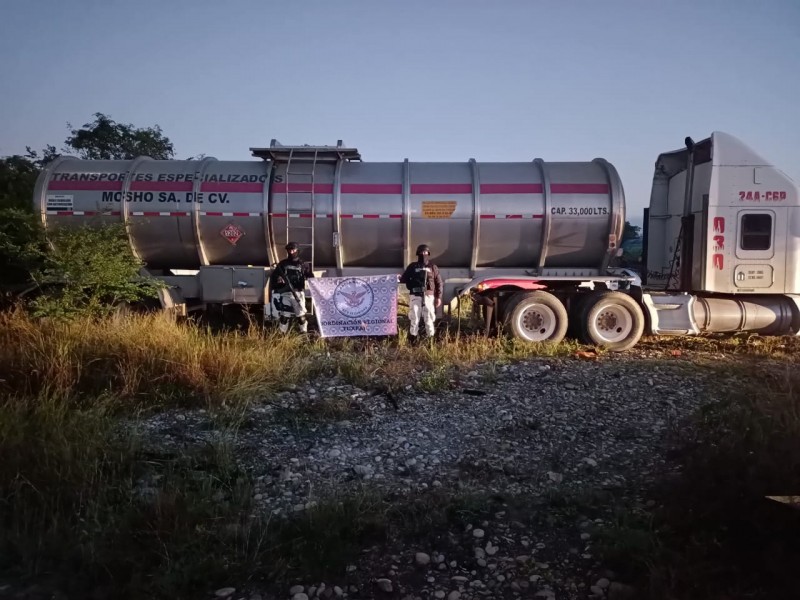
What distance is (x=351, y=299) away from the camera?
1015 cm

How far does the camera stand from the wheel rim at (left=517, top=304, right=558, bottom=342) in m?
10.4

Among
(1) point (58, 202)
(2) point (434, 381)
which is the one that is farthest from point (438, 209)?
(1) point (58, 202)

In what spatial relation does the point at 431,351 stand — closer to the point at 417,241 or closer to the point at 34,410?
the point at 417,241

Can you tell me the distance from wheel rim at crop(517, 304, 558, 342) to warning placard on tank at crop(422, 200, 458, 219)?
87.2 inches

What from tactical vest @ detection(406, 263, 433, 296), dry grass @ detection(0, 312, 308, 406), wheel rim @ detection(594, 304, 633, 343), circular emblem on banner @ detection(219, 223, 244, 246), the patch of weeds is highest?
circular emblem on banner @ detection(219, 223, 244, 246)

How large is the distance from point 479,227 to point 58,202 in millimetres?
7446

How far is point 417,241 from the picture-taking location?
10.5m

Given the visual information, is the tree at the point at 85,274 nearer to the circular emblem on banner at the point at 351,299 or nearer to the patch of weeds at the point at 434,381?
the circular emblem on banner at the point at 351,299

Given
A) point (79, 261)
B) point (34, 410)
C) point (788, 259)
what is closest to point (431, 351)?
point (34, 410)

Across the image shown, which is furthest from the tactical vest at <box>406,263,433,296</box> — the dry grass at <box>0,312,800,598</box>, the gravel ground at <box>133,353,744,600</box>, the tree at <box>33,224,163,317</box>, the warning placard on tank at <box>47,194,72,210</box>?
the warning placard on tank at <box>47,194,72,210</box>

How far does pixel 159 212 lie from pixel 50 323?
9.68ft

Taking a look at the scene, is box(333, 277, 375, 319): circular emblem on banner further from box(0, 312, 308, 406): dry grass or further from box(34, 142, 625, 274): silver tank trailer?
box(0, 312, 308, 406): dry grass

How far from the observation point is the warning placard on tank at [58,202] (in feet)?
33.7

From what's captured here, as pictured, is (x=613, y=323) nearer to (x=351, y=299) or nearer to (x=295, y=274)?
(x=351, y=299)
